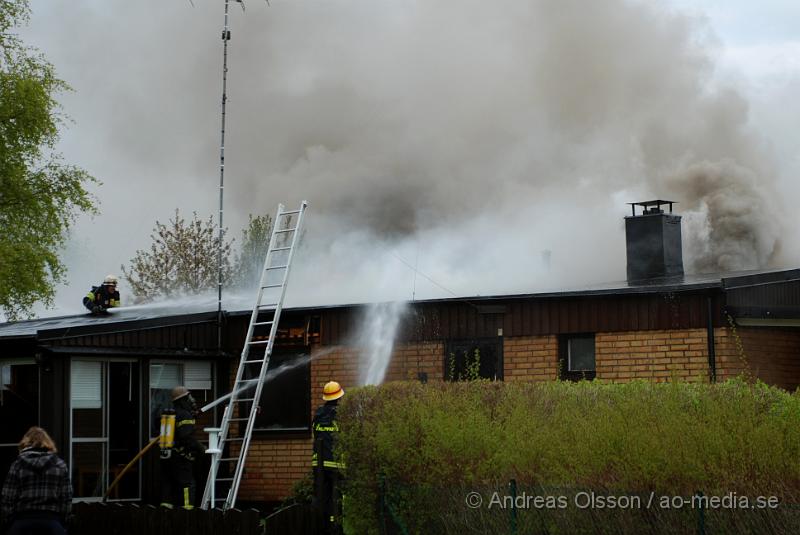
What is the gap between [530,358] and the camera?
16047 mm

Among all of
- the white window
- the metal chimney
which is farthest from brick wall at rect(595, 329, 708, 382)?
the white window

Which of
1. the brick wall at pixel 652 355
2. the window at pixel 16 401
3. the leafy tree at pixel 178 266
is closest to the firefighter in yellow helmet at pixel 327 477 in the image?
the brick wall at pixel 652 355

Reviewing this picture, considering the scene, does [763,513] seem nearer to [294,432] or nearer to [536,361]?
[536,361]

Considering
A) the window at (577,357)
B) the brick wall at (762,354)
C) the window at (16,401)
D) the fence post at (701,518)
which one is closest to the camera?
the fence post at (701,518)

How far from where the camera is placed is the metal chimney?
753 inches

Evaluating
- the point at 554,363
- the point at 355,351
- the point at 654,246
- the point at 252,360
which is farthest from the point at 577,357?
the point at 252,360

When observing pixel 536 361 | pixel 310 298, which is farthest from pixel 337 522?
pixel 310 298

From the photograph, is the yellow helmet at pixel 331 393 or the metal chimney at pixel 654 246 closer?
the yellow helmet at pixel 331 393

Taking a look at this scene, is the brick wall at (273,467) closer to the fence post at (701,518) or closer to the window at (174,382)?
the window at (174,382)

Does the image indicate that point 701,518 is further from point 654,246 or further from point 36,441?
point 654,246

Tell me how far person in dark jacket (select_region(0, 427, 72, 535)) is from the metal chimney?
11.3 m

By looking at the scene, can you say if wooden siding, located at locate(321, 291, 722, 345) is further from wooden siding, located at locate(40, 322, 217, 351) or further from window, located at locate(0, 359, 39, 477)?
window, located at locate(0, 359, 39, 477)

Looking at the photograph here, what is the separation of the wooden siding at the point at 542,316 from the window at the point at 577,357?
0.72ft

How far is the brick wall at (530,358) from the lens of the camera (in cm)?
1587
